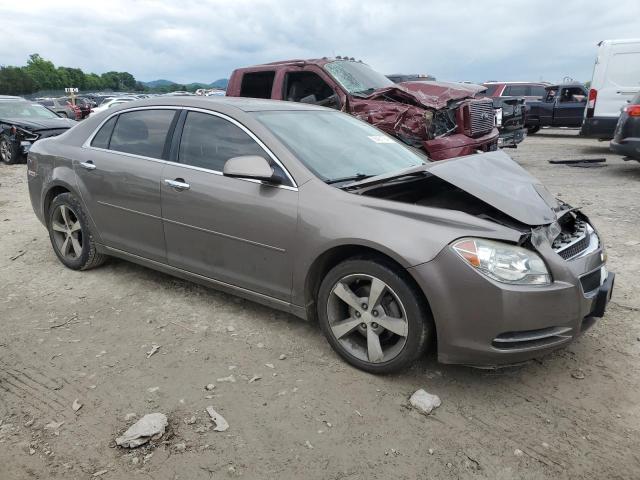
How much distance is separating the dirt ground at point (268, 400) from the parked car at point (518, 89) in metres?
15.6

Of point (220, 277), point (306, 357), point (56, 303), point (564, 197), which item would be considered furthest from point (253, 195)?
point (564, 197)

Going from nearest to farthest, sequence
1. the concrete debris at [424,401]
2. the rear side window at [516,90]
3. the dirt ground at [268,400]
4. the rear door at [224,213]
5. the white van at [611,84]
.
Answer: the dirt ground at [268,400], the concrete debris at [424,401], the rear door at [224,213], the white van at [611,84], the rear side window at [516,90]

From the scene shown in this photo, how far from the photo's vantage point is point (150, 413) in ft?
8.75

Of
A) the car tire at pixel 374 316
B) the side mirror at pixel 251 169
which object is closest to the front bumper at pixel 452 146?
the side mirror at pixel 251 169

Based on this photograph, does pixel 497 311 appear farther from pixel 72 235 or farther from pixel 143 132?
pixel 72 235

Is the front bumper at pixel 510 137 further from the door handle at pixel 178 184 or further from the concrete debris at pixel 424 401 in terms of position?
the concrete debris at pixel 424 401

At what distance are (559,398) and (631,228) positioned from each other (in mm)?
3782

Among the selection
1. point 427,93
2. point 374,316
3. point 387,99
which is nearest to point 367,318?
point 374,316

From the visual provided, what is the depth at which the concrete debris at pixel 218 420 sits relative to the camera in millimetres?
2562

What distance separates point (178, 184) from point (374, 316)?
1706 millimetres

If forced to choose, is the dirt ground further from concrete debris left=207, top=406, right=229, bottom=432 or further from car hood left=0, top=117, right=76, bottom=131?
car hood left=0, top=117, right=76, bottom=131

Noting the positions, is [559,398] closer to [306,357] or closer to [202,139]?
[306,357]

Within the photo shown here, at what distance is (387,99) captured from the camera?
7.27m

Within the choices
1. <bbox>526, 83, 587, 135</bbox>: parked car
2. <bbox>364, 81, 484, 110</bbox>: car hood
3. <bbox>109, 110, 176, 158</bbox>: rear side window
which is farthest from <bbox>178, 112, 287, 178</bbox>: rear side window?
<bbox>526, 83, 587, 135</bbox>: parked car
